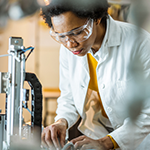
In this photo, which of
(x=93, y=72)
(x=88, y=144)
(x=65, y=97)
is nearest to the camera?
(x=88, y=144)

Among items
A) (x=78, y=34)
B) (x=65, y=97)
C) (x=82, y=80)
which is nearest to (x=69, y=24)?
(x=78, y=34)

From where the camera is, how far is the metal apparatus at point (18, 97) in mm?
495

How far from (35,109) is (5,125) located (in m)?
0.11

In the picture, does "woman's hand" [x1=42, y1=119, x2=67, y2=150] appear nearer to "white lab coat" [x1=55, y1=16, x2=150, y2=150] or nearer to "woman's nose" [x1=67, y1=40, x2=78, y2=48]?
"white lab coat" [x1=55, y1=16, x2=150, y2=150]

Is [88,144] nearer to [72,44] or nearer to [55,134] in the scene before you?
[55,134]

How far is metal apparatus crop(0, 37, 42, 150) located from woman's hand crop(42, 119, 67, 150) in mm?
132

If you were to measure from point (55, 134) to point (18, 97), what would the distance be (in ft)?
0.95

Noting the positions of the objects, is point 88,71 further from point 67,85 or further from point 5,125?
point 5,125

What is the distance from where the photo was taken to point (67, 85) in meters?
1.02

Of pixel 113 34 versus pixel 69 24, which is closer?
pixel 69 24

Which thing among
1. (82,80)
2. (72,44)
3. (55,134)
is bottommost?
(55,134)

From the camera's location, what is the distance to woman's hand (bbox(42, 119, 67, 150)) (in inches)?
25.2

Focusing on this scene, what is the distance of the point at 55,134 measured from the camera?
2.38 ft

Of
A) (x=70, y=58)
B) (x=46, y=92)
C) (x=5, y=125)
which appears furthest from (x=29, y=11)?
(x=46, y=92)
